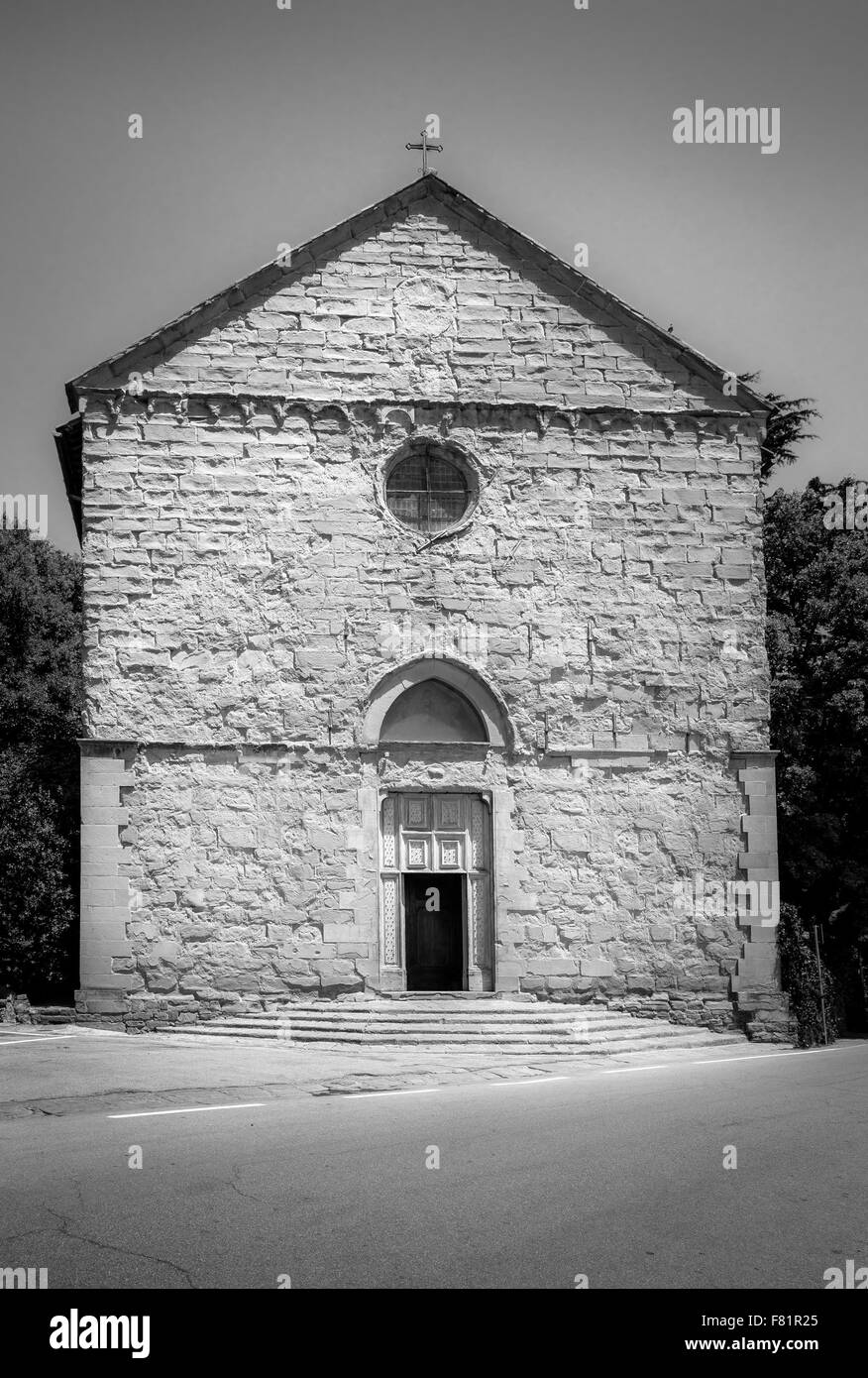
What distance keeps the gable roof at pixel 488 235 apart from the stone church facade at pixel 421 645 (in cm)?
5

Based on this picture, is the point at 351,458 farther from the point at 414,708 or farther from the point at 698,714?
the point at 698,714

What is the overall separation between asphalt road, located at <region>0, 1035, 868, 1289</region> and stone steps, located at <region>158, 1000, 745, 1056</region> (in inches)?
146

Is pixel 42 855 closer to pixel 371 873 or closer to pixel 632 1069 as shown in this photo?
pixel 371 873

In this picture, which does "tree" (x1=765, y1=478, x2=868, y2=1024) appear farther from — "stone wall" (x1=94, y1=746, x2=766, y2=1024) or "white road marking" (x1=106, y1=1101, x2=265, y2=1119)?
"white road marking" (x1=106, y1=1101, x2=265, y2=1119)

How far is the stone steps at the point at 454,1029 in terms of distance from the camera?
1761 centimetres

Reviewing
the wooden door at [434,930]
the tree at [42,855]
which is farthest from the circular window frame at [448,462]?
the tree at [42,855]

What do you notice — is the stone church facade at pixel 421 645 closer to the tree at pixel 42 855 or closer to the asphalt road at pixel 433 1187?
the tree at pixel 42 855

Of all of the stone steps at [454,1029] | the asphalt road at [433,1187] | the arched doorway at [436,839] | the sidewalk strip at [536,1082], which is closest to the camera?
the asphalt road at [433,1187]

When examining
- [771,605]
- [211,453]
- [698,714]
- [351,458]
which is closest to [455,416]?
[351,458]

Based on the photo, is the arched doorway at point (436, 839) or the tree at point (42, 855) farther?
the arched doorway at point (436, 839)

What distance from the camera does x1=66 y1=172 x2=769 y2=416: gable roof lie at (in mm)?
20328

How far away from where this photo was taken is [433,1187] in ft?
27.7

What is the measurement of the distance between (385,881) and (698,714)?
541 cm

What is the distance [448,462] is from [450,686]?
11.6ft
